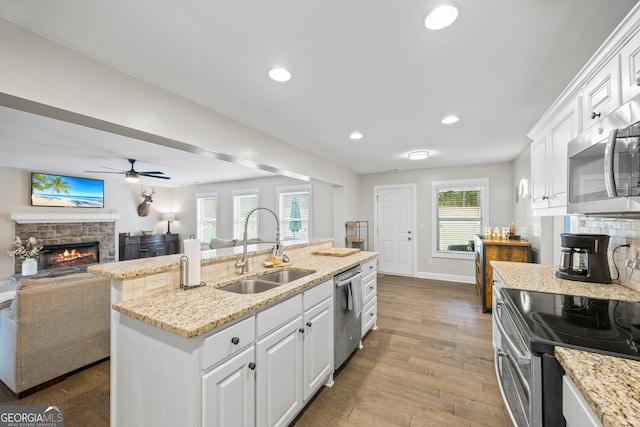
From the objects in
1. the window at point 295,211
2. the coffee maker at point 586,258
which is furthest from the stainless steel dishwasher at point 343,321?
the window at point 295,211

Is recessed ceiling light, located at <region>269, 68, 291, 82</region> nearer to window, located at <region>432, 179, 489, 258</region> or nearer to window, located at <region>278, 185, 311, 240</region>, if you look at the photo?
window, located at <region>278, 185, 311, 240</region>

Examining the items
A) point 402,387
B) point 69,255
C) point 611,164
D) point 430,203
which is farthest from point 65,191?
point 611,164

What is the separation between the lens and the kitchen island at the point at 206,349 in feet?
3.71

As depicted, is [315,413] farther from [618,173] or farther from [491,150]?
[491,150]

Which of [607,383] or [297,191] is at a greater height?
[297,191]

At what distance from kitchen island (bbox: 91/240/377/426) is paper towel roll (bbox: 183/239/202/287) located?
0.07m

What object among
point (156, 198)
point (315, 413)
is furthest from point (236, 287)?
point (156, 198)

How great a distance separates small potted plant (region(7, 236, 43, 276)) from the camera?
4699 mm

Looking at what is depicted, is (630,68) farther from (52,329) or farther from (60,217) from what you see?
(60,217)

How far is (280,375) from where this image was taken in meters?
1.54

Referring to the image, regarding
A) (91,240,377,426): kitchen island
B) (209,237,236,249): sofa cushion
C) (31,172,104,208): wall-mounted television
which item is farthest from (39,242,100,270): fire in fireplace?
(91,240,377,426): kitchen island

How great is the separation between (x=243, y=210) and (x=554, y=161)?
251 inches

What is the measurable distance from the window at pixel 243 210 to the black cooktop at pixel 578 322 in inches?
237

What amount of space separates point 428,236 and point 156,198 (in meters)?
7.73
